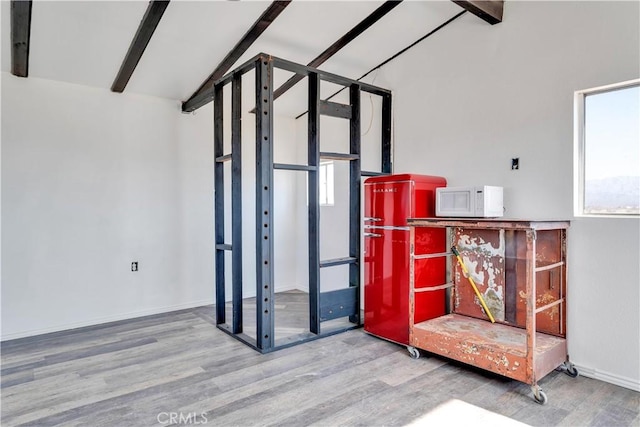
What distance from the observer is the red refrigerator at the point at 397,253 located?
3199 mm

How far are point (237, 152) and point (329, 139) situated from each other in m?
1.79

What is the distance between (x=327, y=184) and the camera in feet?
16.7

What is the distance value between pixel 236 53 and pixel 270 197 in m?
1.50

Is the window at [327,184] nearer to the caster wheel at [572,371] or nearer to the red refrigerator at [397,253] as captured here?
the red refrigerator at [397,253]

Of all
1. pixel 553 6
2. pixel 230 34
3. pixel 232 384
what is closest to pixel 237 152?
pixel 230 34

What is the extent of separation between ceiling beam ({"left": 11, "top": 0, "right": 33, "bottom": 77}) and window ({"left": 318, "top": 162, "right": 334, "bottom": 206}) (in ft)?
11.0

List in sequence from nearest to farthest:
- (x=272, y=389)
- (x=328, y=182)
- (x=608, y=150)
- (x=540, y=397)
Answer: (x=540, y=397) → (x=272, y=389) → (x=608, y=150) → (x=328, y=182)

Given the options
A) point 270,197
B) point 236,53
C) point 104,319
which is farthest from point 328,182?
point 104,319

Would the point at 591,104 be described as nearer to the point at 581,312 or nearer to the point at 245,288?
the point at 581,312

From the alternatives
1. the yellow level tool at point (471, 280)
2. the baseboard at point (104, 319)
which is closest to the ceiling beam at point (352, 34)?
the yellow level tool at point (471, 280)

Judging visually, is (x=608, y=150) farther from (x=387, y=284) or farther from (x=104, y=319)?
(x=104, y=319)

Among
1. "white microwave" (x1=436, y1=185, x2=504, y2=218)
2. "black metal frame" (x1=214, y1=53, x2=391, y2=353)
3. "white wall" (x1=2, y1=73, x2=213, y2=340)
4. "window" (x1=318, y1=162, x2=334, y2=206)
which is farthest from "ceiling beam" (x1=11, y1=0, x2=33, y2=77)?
"white microwave" (x1=436, y1=185, x2=504, y2=218)

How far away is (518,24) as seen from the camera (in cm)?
299

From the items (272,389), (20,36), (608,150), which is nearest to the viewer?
(272,389)
